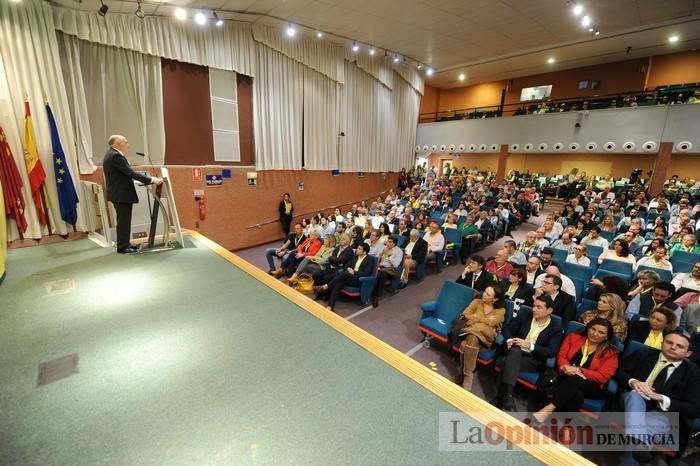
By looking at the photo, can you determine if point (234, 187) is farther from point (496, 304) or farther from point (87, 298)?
point (496, 304)

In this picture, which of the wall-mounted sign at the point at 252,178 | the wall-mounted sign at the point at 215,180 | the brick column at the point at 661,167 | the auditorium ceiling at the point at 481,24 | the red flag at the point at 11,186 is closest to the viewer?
the red flag at the point at 11,186

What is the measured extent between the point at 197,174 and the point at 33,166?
276 cm

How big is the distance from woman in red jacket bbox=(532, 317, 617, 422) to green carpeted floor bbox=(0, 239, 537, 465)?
1.61 metres

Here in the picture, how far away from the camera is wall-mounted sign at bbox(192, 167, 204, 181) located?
6.43 meters

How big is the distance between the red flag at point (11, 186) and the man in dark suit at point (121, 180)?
6.12ft

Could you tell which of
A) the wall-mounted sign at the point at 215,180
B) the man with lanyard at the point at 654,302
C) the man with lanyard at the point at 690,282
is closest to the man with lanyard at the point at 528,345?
the man with lanyard at the point at 654,302

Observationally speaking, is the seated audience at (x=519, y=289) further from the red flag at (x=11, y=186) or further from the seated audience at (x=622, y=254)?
the red flag at (x=11, y=186)

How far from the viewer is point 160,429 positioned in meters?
1.19

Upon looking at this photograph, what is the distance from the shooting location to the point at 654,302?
2922 millimetres

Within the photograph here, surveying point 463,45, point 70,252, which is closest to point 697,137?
point 463,45

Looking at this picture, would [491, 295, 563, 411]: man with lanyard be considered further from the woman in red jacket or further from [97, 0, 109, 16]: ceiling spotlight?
[97, 0, 109, 16]: ceiling spotlight

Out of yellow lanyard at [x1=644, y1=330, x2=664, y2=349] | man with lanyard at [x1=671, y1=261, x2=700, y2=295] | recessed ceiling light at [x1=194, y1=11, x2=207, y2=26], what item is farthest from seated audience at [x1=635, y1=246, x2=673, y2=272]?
recessed ceiling light at [x1=194, y1=11, x2=207, y2=26]

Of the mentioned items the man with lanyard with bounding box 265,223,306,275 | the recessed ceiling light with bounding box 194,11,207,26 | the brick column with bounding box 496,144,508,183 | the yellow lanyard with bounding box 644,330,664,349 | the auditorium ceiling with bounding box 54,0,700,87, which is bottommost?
the man with lanyard with bounding box 265,223,306,275

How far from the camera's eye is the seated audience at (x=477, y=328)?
2.71m
